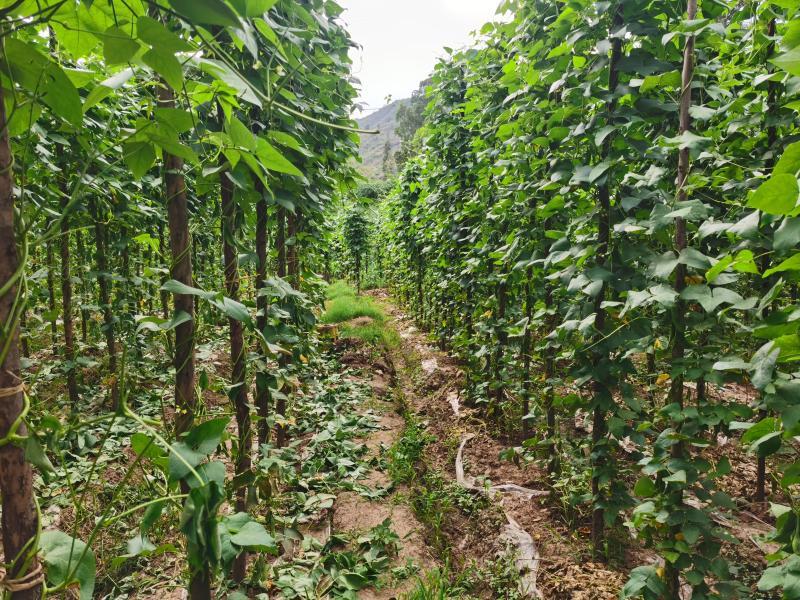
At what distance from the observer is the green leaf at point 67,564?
77 centimetres

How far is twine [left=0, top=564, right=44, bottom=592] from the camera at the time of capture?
72cm

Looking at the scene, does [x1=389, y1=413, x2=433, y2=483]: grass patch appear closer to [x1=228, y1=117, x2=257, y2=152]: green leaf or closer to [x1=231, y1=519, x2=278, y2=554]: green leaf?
[x1=231, y1=519, x2=278, y2=554]: green leaf

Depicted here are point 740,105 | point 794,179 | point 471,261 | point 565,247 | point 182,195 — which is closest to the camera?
point 794,179

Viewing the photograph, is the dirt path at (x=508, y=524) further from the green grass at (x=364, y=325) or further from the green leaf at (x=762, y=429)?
the green grass at (x=364, y=325)

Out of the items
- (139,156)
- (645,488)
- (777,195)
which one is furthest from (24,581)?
(645,488)

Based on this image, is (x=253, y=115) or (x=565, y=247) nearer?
(x=253, y=115)

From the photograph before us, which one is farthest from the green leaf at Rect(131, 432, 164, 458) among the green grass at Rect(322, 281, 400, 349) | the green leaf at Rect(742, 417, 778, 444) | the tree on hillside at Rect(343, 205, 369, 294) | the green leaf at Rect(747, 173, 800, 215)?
the tree on hillside at Rect(343, 205, 369, 294)

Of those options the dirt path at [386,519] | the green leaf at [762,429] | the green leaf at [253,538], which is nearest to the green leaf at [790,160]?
the green leaf at [762,429]

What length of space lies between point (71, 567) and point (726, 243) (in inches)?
159

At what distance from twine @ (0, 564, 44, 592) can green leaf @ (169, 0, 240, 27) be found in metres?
0.90

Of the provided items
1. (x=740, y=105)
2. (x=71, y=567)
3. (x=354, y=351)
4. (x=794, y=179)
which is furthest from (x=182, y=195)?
(x=354, y=351)

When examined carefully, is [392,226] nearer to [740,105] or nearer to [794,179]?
[740,105]

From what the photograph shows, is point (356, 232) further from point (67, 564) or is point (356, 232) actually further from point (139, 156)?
point (67, 564)

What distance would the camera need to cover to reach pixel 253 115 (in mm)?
2330
